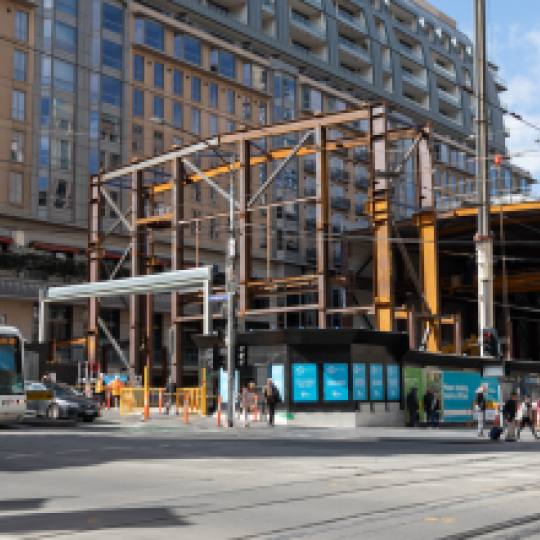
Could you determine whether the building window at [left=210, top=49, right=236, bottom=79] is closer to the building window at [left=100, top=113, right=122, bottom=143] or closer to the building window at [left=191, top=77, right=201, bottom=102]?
the building window at [left=191, top=77, right=201, bottom=102]

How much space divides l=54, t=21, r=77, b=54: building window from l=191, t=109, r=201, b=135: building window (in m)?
12.0

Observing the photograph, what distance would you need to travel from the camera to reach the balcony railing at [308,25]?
75356 mm

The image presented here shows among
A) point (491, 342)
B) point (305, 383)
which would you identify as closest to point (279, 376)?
point (305, 383)

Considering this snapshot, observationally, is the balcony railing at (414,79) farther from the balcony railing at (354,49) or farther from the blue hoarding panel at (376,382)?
the blue hoarding panel at (376,382)

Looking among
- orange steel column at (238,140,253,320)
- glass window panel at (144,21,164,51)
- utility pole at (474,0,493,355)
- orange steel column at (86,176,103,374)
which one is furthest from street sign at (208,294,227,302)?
glass window panel at (144,21,164,51)

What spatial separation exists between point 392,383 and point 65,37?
3759 cm

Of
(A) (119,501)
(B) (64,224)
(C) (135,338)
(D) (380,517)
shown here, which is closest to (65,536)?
(A) (119,501)

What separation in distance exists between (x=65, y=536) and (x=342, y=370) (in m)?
24.2

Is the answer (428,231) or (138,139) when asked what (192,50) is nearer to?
(138,139)

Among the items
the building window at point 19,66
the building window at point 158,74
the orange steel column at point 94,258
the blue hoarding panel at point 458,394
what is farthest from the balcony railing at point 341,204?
the blue hoarding panel at point 458,394

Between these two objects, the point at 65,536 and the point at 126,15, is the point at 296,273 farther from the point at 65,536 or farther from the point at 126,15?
the point at 65,536

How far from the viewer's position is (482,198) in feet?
111

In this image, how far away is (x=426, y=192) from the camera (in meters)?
38.0

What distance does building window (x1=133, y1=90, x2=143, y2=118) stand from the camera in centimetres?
6141
